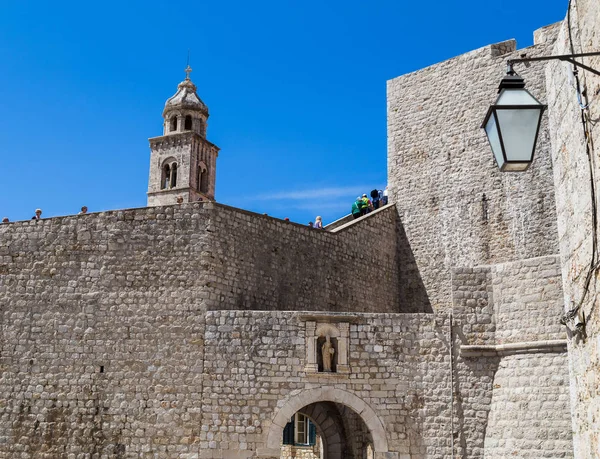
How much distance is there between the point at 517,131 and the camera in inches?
185

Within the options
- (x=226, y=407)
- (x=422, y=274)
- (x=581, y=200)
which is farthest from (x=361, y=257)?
(x=581, y=200)

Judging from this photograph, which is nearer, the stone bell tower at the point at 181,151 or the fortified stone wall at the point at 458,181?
the fortified stone wall at the point at 458,181

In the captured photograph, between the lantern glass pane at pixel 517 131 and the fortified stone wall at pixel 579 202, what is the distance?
0.73 m

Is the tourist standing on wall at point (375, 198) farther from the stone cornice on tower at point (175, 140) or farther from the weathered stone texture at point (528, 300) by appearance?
the stone cornice on tower at point (175, 140)

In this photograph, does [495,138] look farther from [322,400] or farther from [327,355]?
[322,400]

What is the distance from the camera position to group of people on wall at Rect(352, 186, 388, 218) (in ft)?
70.1

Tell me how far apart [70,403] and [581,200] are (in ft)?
40.2

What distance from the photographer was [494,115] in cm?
470

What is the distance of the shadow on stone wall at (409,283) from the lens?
1981cm

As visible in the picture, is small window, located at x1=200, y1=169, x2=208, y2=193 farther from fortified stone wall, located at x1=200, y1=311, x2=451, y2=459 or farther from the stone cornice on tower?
fortified stone wall, located at x1=200, y1=311, x2=451, y2=459

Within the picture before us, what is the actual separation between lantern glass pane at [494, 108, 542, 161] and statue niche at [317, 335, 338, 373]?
33.0 ft

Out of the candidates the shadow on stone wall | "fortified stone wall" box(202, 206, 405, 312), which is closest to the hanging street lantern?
"fortified stone wall" box(202, 206, 405, 312)

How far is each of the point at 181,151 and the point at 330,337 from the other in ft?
70.0

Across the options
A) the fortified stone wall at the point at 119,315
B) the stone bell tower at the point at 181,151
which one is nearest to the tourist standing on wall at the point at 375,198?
the fortified stone wall at the point at 119,315
